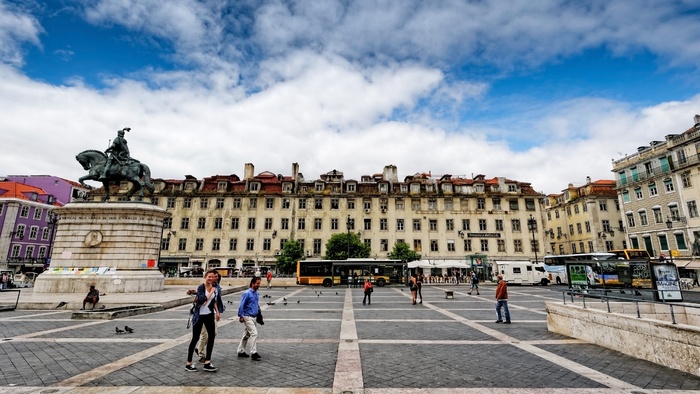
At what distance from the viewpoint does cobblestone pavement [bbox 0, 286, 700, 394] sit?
510 cm

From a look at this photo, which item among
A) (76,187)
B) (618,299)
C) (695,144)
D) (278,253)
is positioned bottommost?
(618,299)

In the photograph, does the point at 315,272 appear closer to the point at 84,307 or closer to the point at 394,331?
the point at 84,307

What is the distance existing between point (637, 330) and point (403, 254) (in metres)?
35.4

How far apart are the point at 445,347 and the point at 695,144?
4049 centimetres

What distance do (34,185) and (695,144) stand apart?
93.2m

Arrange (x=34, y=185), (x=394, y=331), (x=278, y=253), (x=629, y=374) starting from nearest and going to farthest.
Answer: (x=629, y=374), (x=394, y=331), (x=278, y=253), (x=34, y=185)

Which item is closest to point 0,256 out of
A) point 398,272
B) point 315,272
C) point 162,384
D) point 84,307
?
point 315,272

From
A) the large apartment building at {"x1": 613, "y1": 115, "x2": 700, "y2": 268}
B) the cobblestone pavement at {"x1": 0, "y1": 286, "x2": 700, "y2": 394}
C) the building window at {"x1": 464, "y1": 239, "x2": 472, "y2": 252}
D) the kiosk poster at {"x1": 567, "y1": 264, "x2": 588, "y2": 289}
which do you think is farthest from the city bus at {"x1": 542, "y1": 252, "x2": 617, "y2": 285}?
the cobblestone pavement at {"x1": 0, "y1": 286, "x2": 700, "y2": 394}

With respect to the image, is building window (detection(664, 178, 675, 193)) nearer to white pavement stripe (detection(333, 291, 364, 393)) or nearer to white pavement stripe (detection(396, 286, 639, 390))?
white pavement stripe (detection(396, 286, 639, 390))

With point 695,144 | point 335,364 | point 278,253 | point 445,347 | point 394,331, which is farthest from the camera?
point 278,253

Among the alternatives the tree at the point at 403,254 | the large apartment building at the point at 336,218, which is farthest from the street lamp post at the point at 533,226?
the tree at the point at 403,254

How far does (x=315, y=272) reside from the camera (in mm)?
34062

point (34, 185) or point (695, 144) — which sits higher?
point (34, 185)

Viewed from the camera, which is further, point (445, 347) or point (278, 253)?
point (278, 253)
